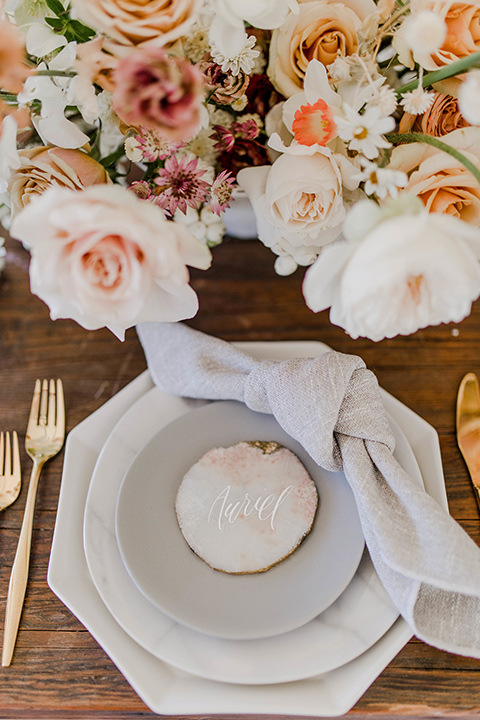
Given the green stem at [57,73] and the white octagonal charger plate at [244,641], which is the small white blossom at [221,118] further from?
the white octagonal charger plate at [244,641]

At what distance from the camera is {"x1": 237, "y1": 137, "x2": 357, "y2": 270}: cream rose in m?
0.54

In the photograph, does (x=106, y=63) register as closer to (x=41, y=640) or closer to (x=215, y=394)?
(x=215, y=394)

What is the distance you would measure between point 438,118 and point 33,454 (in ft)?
1.92

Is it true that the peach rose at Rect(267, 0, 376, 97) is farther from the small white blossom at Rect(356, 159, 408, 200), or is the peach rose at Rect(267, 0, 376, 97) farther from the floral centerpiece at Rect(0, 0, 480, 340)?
the small white blossom at Rect(356, 159, 408, 200)

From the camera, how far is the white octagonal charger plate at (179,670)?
1.67 ft

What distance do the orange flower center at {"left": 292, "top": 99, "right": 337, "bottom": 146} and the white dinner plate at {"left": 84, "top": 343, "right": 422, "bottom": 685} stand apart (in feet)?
Result: 1.10

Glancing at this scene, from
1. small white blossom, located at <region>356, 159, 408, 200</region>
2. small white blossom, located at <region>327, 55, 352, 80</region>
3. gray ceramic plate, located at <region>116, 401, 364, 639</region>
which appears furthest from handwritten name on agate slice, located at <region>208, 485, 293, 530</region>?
small white blossom, located at <region>327, 55, 352, 80</region>

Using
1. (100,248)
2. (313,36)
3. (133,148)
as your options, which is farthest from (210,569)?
(313,36)

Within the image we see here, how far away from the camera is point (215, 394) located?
0.67 metres

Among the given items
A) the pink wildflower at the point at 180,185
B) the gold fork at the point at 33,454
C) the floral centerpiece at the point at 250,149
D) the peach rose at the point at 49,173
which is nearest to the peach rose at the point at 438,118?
the floral centerpiece at the point at 250,149

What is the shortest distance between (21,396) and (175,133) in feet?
1.50

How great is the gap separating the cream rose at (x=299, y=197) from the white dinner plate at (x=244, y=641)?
0.83 ft

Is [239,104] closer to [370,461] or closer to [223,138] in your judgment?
[223,138]

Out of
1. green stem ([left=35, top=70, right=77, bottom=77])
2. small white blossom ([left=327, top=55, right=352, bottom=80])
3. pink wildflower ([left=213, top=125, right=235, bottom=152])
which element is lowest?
pink wildflower ([left=213, top=125, right=235, bottom=152])
